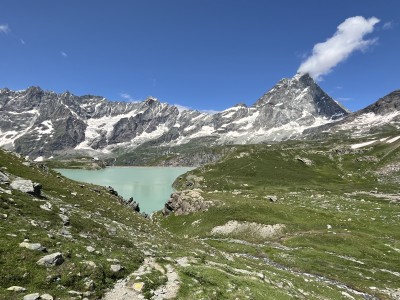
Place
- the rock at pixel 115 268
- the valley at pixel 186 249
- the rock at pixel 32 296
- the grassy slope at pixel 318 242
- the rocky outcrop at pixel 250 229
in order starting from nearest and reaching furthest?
the rock at pixel 32 296
the valley at pixel 186 249
the rock at pixel 115 268
the grassy slope at pixel 318 242
the rocky outcrop at pixel 250 229

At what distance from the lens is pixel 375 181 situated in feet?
602

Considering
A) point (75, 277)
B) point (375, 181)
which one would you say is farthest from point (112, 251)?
point (375, 181)

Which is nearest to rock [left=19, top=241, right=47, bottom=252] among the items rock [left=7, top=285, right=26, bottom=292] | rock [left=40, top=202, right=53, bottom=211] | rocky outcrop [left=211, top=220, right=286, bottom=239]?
rock [left=7, top=285, right=26, bottom=292]

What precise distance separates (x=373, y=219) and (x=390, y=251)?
85.7 feet

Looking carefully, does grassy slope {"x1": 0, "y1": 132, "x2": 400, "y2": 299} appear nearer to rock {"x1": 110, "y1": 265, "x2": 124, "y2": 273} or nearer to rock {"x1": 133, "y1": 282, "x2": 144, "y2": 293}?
rock {"x1": 110, "y1": 265, "x2": 124, "y2": 273}

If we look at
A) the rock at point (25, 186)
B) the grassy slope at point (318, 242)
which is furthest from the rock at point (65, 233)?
the grassy slope at point (318, 242)

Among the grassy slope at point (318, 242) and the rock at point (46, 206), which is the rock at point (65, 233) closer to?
the rock at point (46, 206)

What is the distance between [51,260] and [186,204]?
65184 mm

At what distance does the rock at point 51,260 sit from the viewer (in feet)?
65.4

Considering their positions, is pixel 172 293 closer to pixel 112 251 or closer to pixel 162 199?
pixel 112 251

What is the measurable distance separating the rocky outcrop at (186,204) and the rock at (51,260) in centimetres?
6006

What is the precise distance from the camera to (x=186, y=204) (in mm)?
84750

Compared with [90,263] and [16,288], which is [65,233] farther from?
[16,288]

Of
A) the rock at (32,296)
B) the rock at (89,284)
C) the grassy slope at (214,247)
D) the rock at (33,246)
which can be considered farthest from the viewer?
the grassy slope at (214,247)
